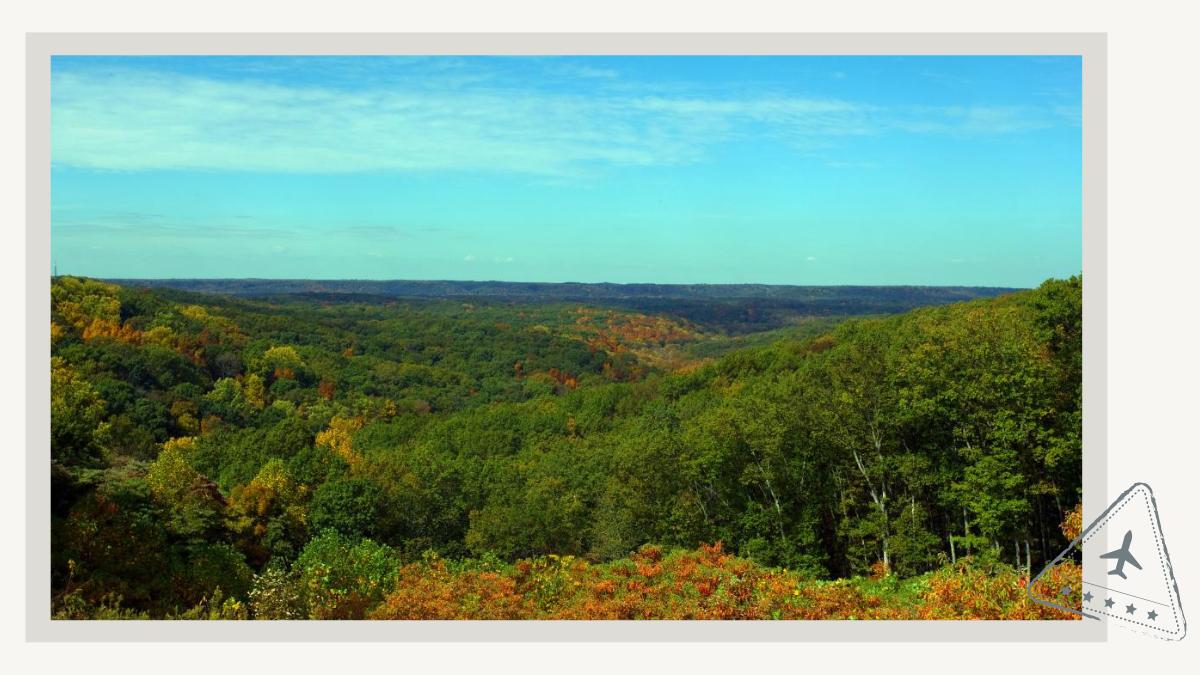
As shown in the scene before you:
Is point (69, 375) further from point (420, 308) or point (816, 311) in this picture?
point (420, 308)

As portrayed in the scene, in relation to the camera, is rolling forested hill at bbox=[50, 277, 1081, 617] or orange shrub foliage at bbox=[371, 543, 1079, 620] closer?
orange shrub foliage at bbox=[371, 543, 1079, 620]

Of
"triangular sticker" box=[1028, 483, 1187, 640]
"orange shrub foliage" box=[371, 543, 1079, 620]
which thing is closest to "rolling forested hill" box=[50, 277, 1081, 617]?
"orange shrub foliage" box=[371, 543, 1079, 620]

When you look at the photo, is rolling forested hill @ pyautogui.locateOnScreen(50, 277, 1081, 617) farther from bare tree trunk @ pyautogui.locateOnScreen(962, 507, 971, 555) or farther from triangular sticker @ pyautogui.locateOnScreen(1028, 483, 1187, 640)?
triangular sticker @ pyautogui.locateOnScreen(1028, 483, 1187, 640)
